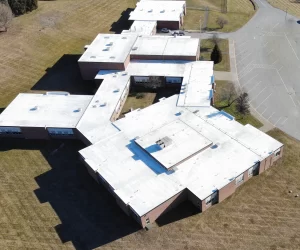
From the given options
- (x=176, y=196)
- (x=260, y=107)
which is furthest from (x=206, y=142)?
(x=260, y=107)

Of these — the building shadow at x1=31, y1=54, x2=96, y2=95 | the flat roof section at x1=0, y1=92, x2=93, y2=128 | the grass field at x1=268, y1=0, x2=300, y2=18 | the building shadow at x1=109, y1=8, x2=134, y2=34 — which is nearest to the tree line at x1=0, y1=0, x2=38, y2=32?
the building shadow at x1=31, y1=54, x2=96, y2=95

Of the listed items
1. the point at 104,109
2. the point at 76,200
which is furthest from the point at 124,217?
the point at 104,109

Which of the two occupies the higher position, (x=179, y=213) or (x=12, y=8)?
(x=12, y=8)

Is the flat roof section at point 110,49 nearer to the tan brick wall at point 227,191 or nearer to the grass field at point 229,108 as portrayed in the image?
the grass field at point 229,108

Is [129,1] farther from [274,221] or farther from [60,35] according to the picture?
[274,221]

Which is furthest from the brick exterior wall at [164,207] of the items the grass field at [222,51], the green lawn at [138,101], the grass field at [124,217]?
the grass field at [222,51]

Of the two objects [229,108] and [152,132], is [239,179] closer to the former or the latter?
[152,132]
